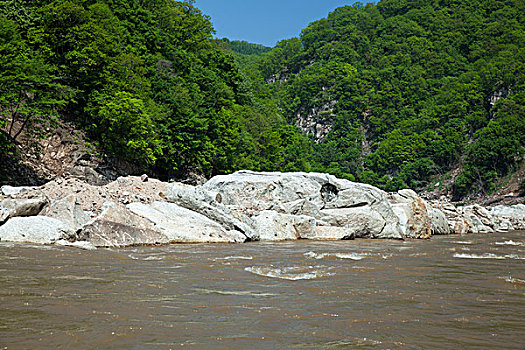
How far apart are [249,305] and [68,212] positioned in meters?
7.68

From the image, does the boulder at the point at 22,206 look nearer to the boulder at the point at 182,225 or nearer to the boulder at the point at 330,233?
the boulder at the point at 182,225

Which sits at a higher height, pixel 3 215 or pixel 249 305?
pixel 3 215

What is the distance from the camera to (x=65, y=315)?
2959 mm

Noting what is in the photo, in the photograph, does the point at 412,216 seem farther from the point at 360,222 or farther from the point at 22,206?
the point at 22,206

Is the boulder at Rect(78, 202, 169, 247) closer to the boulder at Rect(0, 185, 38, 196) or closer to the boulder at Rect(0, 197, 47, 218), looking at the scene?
the boulder at Rect(0, 197, 47, 218)

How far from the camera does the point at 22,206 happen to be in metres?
9.41

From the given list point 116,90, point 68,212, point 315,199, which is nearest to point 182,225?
point 68,212

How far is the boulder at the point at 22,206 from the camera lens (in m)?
9.31

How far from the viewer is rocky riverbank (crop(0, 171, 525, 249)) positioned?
8609 millimetres

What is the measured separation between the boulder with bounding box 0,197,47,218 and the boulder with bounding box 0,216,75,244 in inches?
31.5

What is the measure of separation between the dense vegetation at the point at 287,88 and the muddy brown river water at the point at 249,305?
14184 mm

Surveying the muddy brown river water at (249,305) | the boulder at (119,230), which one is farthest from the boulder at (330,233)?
the muddy brown river water at (249,305)

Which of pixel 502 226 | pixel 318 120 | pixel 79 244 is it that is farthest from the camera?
pixel 318 120

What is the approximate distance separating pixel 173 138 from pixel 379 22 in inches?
4317
